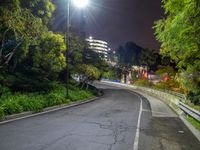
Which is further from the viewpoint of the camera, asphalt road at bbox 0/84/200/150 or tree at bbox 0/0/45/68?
tree at bbox 0/0/45/68

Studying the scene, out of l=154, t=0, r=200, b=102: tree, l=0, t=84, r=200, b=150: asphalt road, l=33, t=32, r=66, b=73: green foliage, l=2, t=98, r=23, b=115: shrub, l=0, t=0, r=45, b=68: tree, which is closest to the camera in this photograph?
l=0, t=84, r=200, b=150: asphalt road

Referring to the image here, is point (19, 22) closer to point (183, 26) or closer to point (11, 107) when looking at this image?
point (11, 107)

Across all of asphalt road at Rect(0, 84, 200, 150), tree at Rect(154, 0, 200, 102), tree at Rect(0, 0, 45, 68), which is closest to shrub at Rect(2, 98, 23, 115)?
asphalt road at Rect(0, 84, 200, 150)

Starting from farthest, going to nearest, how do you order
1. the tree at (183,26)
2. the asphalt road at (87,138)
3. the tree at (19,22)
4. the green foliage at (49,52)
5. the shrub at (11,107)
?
the green foliage at (49,52), the shrub at (11,107), the tree at (19,22), the tree at (183,26), the asphalt road at (87,138)

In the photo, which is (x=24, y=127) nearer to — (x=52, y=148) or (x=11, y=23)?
(x=52, y=148)

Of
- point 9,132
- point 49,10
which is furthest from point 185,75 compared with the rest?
point 9,132

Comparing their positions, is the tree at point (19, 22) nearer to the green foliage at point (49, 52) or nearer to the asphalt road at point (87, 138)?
the asphalt road at point (87, 138)

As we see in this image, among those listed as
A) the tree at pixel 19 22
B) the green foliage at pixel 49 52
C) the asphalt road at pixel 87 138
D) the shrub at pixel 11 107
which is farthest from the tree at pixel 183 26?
the green foliage at pixel 49 52

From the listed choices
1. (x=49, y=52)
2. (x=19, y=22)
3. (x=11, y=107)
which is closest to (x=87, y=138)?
(x=11, y=107)

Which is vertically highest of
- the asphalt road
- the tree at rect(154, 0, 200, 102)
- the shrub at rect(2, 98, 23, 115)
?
the tree at rect(154, 0, 200, 102)

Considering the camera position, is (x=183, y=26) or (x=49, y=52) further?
(x=49, y=52)

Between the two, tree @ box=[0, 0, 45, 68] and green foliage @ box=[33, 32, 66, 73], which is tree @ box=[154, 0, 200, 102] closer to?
tree @ box=[0, 0, 45, 68]

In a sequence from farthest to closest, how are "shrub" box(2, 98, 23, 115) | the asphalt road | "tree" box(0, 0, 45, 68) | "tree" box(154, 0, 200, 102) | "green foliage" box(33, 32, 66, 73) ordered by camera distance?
"green foliage" box(33, 32, 66, 73) < "shrub" box(2, 98, 23, 115) < "tree" box(0, 0, 45, 68) < "tree" box(154, 0, 200, 102) < the asphalt road

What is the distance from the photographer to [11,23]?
13.4 m
